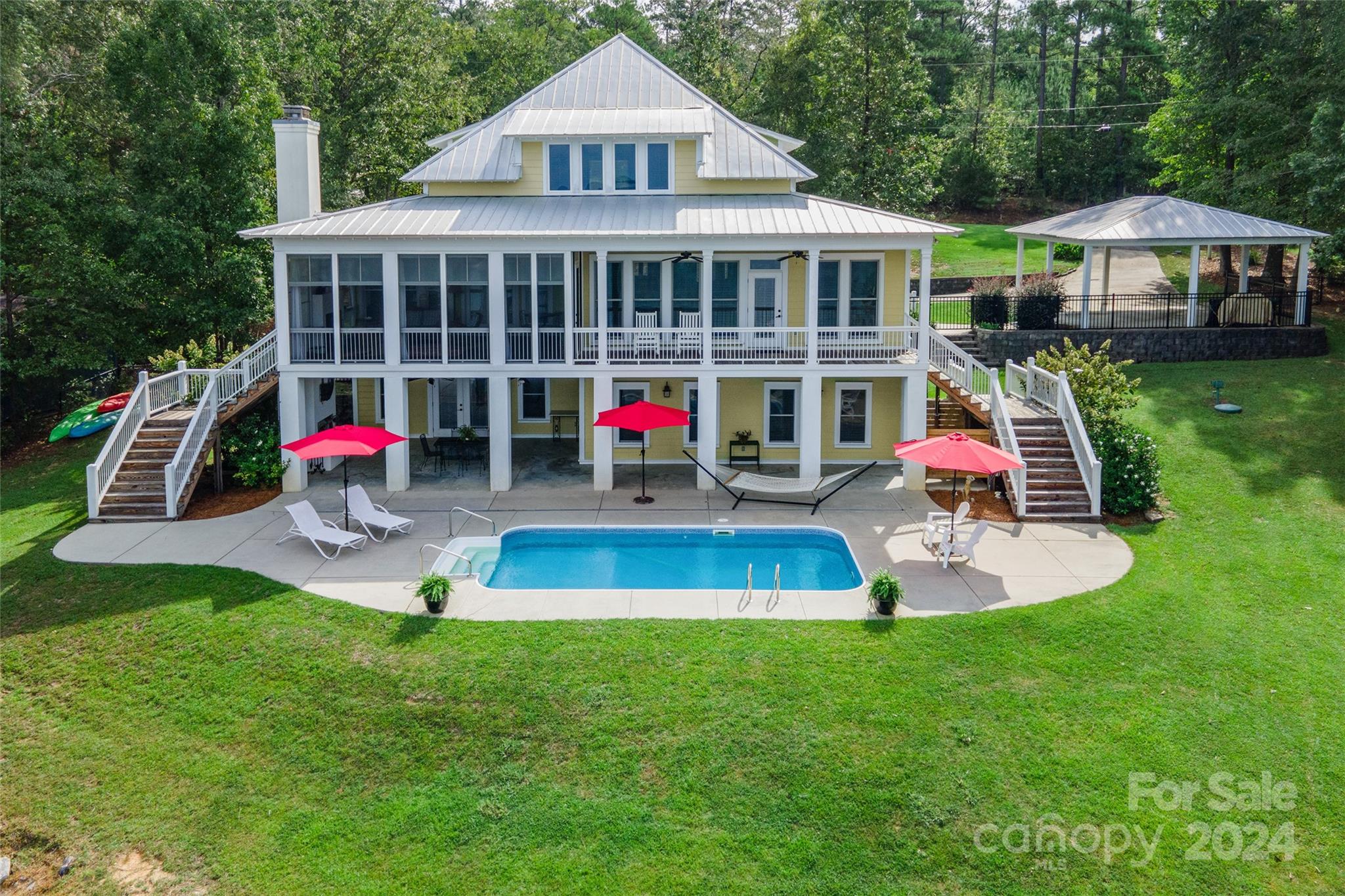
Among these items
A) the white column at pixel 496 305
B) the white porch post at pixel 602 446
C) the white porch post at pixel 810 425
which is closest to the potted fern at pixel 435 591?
the white porch post at pixel 602 446

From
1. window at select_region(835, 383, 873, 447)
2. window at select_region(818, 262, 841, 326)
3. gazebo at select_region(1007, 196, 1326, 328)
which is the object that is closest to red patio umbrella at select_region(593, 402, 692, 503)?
window at select_region(835, 383, 873, 447)

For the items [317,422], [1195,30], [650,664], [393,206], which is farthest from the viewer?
[1195,30]

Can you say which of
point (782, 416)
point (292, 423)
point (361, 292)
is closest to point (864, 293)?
point (782, 416)

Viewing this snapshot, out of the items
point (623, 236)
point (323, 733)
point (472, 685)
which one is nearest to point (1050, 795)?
point (472, 685)

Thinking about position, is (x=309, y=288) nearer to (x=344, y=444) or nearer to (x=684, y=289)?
(x=344, y=444)

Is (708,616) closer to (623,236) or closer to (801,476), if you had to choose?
(801,476)

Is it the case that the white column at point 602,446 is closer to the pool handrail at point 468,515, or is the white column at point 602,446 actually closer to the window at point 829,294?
the pool handrail at point 468,515

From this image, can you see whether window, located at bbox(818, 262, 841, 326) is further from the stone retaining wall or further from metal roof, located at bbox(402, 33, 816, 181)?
the stone retaining wall
